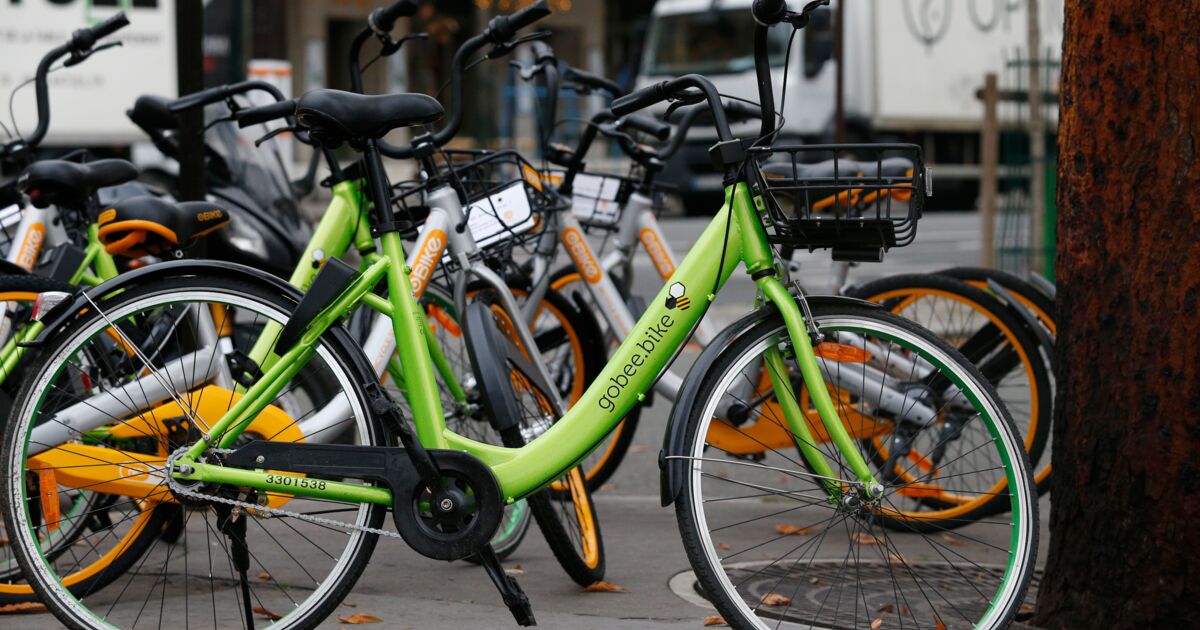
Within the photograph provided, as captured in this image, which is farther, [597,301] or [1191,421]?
[597,301]

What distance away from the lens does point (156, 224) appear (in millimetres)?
3959

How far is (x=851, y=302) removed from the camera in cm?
334

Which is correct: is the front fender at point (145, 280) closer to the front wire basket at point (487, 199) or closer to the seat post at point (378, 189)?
the seat post at point (378, 189)

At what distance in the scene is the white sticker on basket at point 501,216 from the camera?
4508 mm

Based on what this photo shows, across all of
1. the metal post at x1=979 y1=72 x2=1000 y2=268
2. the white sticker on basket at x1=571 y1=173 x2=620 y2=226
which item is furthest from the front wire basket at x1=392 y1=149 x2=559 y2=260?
the metal post at x1=979 y1=72 x2=1000 y2=268

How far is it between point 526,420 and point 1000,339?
1.73 m

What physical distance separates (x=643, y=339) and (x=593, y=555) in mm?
910

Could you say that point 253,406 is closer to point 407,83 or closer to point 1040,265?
point 1040,265

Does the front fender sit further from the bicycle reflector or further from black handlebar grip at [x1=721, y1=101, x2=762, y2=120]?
black handlebar grip at [x1=721, y1=101, x2=762, y2=120]

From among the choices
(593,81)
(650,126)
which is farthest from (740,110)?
(593,81)

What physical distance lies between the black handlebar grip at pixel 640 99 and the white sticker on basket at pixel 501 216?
1158 millimetres

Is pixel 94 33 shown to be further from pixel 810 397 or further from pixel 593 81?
pixel 810 397

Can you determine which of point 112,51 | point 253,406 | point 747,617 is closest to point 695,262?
point 747,617

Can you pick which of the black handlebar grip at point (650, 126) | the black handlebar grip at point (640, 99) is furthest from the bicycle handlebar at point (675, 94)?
the black handlebar grip at point (650, 126)
